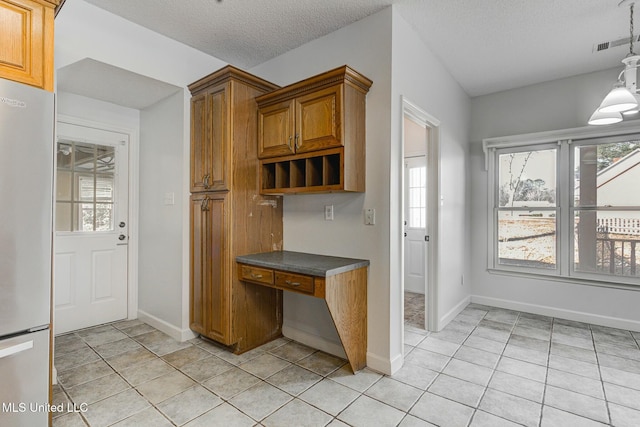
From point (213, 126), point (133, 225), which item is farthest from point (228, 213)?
point (133, 225)

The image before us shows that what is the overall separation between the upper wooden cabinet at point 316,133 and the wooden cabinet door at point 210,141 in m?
0.32

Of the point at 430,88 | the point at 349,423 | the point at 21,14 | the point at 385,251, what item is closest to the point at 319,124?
the point at 385,251

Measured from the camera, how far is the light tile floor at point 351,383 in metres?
1.89

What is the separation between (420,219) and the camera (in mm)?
4754

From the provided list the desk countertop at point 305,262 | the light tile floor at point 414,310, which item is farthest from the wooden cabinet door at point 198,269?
the light tile floor at point 414,310

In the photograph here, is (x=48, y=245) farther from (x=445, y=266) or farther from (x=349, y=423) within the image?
(x=445, y=266)

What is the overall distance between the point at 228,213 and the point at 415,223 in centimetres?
309

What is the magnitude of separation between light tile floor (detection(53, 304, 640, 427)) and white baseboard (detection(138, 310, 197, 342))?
0.22 ft

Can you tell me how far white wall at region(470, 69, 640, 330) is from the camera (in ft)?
11.4

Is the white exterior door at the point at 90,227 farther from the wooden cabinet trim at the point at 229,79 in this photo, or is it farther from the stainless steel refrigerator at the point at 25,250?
the stainless steel refrigerator at the point at 25,250

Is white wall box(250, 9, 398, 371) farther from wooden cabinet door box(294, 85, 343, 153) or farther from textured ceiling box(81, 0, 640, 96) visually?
wooden cabinet door box(294, 85, 343, 153)

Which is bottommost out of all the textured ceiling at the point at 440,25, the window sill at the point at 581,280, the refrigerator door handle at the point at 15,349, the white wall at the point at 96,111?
the window sill at the point at 581,280

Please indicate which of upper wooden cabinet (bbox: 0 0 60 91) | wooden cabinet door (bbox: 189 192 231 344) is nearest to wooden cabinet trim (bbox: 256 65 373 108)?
wooden cabinet door (bbox: 189 192 231 344)

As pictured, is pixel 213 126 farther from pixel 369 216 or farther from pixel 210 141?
pixel 369 216
